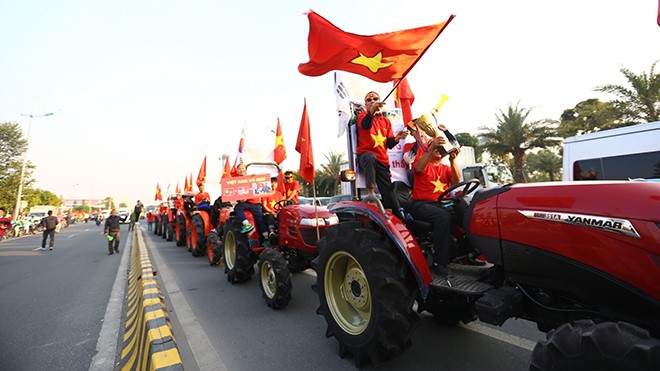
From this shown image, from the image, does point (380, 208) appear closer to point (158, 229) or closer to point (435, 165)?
point (435, 165)

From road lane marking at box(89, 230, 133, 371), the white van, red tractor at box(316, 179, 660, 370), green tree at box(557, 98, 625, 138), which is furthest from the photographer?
green tree at box(557, 98, 625, 138)

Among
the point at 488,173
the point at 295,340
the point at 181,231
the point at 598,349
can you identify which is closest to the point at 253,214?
the point at 295,340

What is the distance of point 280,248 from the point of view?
529 centimetres

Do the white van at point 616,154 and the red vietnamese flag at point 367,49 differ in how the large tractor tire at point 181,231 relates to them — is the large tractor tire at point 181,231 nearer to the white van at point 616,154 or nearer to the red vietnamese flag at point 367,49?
the red vietnamese flag at point 367,49

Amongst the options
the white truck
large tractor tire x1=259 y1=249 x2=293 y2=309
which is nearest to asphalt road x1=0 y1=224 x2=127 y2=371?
large tractor tire x1=259 y1=249 x2=293 y2=309

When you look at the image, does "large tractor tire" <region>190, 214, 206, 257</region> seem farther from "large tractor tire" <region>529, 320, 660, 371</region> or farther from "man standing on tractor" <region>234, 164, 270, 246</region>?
"large tractor tire" <region>529, 320, 660, 371</region>

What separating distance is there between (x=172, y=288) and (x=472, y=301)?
204 inches

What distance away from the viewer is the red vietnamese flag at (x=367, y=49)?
3.26 metres

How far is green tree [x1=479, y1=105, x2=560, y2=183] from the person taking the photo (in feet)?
61.2

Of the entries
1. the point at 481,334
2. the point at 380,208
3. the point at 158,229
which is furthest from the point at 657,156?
the point at 158,229

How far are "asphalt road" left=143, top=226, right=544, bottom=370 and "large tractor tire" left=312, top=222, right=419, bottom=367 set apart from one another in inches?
11.3

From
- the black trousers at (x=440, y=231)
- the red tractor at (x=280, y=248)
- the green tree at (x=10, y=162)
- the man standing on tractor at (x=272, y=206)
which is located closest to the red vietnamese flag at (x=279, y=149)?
the man standing on tractor at (x=272, y=206)

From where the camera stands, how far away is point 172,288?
227 inches

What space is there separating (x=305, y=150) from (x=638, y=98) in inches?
621
